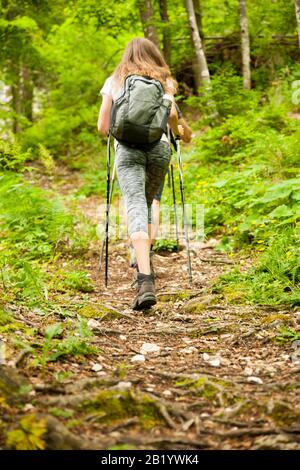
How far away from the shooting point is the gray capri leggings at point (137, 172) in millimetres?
4543

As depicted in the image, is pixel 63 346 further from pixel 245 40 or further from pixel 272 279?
pixel 245 40

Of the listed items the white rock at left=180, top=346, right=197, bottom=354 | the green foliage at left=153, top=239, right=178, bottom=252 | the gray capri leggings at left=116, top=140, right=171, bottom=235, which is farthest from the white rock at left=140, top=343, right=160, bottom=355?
the green foliage at left=153, top=239, right=178, bottom=252

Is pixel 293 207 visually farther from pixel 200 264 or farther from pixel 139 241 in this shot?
pixel 139 241

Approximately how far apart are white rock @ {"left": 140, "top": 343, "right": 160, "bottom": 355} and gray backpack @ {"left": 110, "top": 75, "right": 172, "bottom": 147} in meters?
1.94

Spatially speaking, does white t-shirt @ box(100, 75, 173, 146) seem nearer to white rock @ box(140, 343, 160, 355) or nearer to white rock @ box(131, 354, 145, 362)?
white rock @ box(140, 343, 160, 355)

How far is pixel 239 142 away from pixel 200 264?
4624mm

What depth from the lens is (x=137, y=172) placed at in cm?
469

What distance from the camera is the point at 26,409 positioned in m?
2.29

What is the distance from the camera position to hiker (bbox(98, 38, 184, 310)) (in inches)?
175

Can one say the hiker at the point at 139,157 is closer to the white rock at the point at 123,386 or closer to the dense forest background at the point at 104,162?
the dense forest background at the point at 104,162

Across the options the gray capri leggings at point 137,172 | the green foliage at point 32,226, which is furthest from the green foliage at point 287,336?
the green foliage at point 32,226

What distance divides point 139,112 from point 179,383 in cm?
251

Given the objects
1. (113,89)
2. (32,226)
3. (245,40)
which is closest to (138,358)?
(113,89)

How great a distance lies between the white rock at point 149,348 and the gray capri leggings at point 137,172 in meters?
1.23
